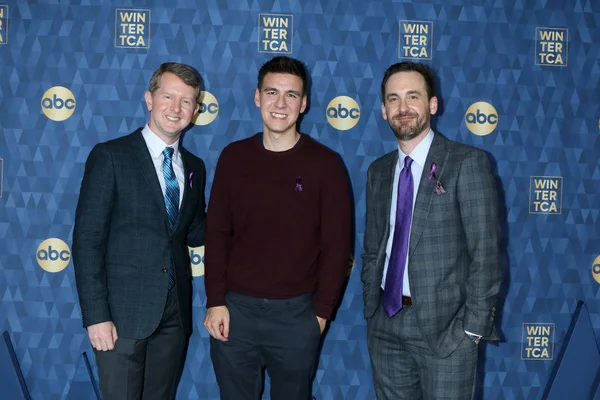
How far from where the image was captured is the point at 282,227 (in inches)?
78.7

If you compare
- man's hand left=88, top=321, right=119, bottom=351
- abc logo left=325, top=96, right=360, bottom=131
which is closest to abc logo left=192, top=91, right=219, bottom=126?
abc logo left=325, top=96, right=360, bottom=131

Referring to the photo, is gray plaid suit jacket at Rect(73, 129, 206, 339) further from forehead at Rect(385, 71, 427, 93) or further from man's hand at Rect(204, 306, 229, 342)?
forehead at Rect(385, 71, 427, 93)

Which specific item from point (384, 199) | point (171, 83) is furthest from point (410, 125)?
point (171, 83)

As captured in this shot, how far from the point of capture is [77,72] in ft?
8.54

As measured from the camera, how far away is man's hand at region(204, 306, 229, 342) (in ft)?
6.59

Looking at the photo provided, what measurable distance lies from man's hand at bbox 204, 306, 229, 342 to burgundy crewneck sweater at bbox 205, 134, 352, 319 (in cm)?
3

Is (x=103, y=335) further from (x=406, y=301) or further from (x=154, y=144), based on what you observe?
(x=406, y=301)

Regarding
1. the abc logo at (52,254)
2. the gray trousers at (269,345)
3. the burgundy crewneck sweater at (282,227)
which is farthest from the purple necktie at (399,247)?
the abc logo at (52,254)

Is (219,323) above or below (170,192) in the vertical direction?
below

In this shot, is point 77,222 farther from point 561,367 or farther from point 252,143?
point 561,367

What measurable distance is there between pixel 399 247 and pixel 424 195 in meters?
0.21

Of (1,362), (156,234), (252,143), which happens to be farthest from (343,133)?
(1,362)

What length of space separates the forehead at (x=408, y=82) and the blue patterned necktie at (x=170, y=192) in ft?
2.86

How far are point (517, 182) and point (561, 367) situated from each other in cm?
94
